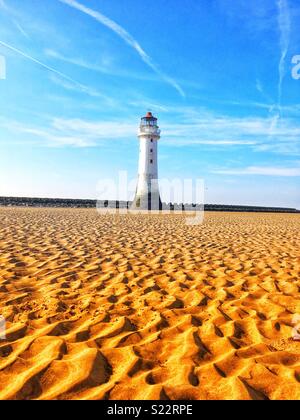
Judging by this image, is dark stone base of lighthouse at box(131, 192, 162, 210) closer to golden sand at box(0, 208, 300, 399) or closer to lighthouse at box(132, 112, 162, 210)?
lighthouse at box(132, 112, 162, 210)

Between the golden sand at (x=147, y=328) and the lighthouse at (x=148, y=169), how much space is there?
1209 inches

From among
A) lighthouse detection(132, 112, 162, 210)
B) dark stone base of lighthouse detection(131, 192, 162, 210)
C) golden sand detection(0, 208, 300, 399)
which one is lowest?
golden sand detection(0, 208, 300, 399)

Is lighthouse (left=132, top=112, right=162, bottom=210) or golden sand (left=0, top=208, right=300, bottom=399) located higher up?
lighthouse (left=132, top=112, right=162, bottom=210)

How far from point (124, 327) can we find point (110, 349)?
0.54 metres

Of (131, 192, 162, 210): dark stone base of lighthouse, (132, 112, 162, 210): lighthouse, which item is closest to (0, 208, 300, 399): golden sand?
(131, 192, 162, 210): dark stone base of lighthouse

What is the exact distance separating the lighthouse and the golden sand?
30.7 meters

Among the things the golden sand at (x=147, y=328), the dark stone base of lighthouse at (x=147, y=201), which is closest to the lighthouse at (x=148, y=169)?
the dark stone base of lighthouse at (x=147, y=201)

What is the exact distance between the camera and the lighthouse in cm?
3816

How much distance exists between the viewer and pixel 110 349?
3.22m

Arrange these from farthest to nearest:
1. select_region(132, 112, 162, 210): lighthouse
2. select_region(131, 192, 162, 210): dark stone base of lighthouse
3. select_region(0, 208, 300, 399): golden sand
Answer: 1. select_region(132, 112, 162, 210): lighthouse
2. select_region(131, 192, 162, 210): dark stone base of lighthouse
3. select_region(0, 208, 300, 399): golden sand

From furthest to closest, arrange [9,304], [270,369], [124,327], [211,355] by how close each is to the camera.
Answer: [9,304], [124,327], [211,355], [270,369]
